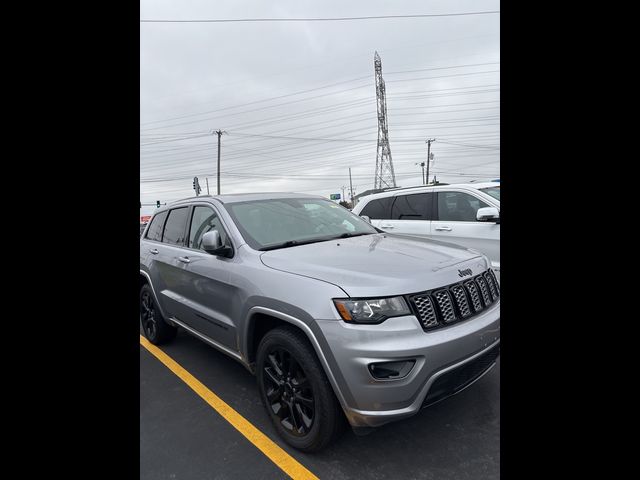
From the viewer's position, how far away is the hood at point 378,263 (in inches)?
85.5

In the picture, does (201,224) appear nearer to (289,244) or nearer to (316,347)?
(289,244)

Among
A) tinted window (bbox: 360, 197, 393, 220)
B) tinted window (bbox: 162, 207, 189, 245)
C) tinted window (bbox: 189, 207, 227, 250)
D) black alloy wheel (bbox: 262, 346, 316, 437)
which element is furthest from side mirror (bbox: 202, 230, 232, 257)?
tinted window (bbox: 360, 197, 393, 220)

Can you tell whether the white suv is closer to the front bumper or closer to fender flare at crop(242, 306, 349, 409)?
the front bumper

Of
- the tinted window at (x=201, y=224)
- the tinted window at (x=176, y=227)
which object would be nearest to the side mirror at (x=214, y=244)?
the tinted window at (x=201, y=224)

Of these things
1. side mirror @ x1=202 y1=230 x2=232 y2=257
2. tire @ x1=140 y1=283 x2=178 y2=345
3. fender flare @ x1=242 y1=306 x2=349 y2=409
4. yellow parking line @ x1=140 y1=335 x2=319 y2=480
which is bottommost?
yellow parking line @ x1=140 y1=335 x2=319 y2=480

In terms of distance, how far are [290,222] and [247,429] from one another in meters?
1.71

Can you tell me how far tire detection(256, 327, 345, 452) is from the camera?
2191mm

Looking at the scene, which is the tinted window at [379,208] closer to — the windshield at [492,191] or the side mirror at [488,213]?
the windshield at [492,191]

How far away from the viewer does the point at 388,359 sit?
6.56 feet

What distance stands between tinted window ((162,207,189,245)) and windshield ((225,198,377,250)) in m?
0.88

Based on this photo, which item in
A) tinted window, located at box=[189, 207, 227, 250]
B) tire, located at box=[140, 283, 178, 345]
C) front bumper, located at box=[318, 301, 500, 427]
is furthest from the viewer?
tire, located at box=[140, 283, 178, 345]

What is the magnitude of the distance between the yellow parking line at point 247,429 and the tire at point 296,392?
0.33 feet

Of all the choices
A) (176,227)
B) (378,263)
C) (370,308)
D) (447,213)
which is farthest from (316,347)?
(447,213)
